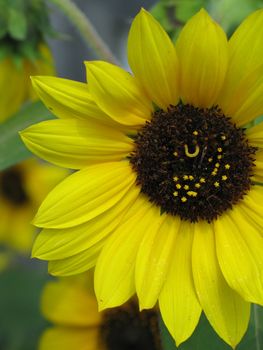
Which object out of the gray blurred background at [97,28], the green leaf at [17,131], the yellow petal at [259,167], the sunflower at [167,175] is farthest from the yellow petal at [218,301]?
the gray blurred background at [97,28]

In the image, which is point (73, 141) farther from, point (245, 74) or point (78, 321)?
point (78, 321)

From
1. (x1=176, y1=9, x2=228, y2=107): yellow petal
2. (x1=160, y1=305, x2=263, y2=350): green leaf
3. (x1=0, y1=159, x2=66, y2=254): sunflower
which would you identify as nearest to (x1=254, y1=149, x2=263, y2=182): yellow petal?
(x1=176, y1=9, x2=228, y2=107): yellow petal

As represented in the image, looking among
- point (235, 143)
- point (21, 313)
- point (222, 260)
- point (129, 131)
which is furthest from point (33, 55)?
point (21, 313)

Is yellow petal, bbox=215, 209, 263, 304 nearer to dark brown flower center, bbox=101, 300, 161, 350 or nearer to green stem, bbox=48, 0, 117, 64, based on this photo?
green stem, bbox=48, 0, 117, 64

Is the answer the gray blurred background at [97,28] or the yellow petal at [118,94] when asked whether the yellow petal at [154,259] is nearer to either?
the yellow petal at [118,94]

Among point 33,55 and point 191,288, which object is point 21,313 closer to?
point 33,55
